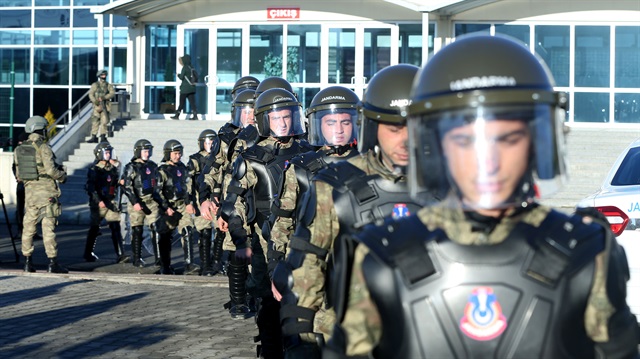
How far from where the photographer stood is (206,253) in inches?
623

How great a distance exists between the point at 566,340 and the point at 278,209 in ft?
15.0

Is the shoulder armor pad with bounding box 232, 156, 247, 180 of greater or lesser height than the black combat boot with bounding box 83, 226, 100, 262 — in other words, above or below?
above

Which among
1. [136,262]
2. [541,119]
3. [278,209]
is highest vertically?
[541,119]

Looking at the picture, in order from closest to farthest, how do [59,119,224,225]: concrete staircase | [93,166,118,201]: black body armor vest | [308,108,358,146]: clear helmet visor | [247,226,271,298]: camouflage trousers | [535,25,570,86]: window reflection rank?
[308,108,358,146]: clear helmet visor, [247,226,271,298]: camouflage trousers, [93,166,118,201]: black body armor vest, [59,119,224,225]: concrete staircase, [535,25,570,86]: window reflection

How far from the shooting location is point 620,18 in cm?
3084

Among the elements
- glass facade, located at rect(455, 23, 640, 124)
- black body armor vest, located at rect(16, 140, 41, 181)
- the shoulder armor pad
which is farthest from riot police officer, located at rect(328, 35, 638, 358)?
glass facade, located at rect(455, 23, 640, 124)

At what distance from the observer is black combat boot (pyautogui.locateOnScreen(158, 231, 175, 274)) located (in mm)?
16141

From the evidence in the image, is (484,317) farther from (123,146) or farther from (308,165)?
(123,146)

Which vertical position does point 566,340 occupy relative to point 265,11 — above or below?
below

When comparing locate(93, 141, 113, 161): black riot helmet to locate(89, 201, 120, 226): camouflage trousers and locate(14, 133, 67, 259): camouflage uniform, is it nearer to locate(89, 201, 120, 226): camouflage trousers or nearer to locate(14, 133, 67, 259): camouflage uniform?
locate(89, 201, 120, 226): camouflage trousers

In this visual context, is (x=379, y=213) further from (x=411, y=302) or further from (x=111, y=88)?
(x=111, y=88)

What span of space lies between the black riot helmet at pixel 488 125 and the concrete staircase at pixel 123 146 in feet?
76.4

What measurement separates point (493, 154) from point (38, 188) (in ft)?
43.3

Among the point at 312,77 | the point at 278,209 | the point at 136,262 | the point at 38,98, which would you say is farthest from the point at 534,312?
the point at 38,98
